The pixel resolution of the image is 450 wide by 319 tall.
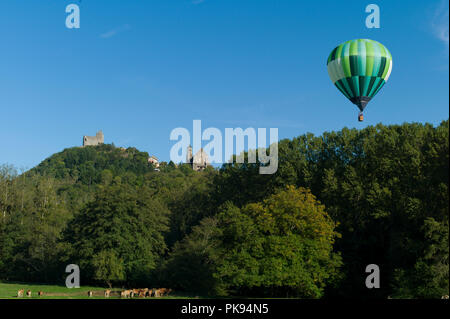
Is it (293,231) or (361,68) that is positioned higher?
(361,68)

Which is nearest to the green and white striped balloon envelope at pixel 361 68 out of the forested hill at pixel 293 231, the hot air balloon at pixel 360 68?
the hot air balloon at pixel 360 68

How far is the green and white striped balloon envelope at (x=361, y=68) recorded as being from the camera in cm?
3688

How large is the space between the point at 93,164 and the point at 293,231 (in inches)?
5056

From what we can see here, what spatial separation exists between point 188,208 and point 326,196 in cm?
2489

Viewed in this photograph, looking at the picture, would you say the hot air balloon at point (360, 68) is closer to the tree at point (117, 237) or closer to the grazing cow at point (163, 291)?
the grazing cow at point (163, 291)

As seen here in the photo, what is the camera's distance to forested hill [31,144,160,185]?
136125 millimetres

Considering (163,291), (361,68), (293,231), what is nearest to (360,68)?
(361,68)

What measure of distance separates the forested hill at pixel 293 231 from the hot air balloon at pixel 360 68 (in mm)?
5107

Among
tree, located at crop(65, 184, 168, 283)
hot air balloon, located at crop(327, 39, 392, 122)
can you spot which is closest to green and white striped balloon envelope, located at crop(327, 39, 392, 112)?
hot air balloon, located at crop(327, 39, 392, 122)

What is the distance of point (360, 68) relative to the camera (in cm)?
3700

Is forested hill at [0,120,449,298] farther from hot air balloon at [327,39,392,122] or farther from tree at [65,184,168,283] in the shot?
hot air balloon at [327,39,392,122]

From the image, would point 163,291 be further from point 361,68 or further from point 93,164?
point 93,164

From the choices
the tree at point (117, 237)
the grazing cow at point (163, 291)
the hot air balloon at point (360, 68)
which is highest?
the hot air balloon at point (360, 68)

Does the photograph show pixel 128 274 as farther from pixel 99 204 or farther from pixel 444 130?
pixel 444 130
